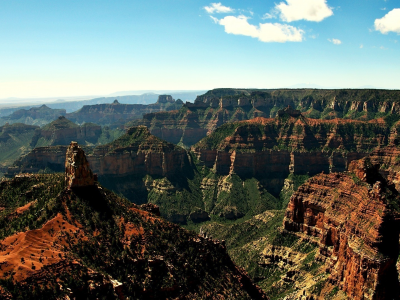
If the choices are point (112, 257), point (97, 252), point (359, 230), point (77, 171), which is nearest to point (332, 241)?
point (359, 230)

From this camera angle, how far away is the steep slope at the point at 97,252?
1984 inches

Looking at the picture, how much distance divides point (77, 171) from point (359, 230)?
67459 mm

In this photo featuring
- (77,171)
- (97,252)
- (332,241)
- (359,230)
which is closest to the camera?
(97,252)

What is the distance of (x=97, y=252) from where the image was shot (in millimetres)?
60031

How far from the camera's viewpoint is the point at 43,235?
5966cm

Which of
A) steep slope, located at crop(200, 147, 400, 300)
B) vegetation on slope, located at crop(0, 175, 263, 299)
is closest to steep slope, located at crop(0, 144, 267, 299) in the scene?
vegetation on slope, located at crop(0, 175, 263, 299)

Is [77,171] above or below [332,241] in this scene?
above

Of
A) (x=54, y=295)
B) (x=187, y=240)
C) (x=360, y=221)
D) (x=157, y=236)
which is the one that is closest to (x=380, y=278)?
(x=360, y=221)

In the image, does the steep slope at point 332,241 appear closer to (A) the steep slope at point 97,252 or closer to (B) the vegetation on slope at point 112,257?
(A) the steep slope at point 97,252

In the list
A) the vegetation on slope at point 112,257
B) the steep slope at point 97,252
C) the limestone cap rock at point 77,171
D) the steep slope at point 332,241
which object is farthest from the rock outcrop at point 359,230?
the limestone cap rock at point 77,171

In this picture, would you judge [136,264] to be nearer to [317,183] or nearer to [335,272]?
[335,272]

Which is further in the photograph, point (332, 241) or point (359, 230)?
point (332, 241)

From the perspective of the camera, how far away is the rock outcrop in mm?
81562

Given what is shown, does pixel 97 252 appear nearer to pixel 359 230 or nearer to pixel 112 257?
pixel 112 257
